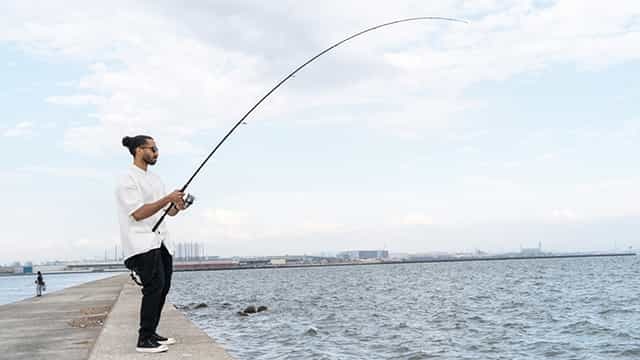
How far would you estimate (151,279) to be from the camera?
6297 millimetres

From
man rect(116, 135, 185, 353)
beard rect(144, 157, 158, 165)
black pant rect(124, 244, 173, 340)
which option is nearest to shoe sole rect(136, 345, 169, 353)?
man rect(116, 135, 185, 353)

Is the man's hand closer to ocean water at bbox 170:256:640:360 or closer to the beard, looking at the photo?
the beard

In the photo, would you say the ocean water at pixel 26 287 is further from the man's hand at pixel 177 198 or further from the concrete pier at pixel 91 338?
the man's hand at pixel 177 198

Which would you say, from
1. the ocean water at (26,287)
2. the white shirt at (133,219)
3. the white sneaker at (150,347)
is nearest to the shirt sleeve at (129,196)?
the white shirt at (133,219)

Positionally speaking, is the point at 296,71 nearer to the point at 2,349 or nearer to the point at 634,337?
the point at 2,349

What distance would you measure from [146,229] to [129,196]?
31 centimetres

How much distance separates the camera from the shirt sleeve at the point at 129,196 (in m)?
6.17

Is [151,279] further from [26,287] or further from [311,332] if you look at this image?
[26,287]

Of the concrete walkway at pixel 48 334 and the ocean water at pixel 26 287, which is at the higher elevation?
the concrete walkway at pixel 48 334

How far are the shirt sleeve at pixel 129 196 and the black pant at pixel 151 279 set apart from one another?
394mm

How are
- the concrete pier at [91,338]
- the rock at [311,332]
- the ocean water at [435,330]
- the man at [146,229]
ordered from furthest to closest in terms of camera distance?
the rock at [311,332] < the ocean water at [435,330] < the concrete pier at [91,338] < the man at [146,229]

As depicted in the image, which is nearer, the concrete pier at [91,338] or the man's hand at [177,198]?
the man's hand at [177,198]

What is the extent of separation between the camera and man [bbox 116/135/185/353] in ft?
20.2

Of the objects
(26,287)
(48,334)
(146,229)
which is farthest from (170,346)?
(26,287)
